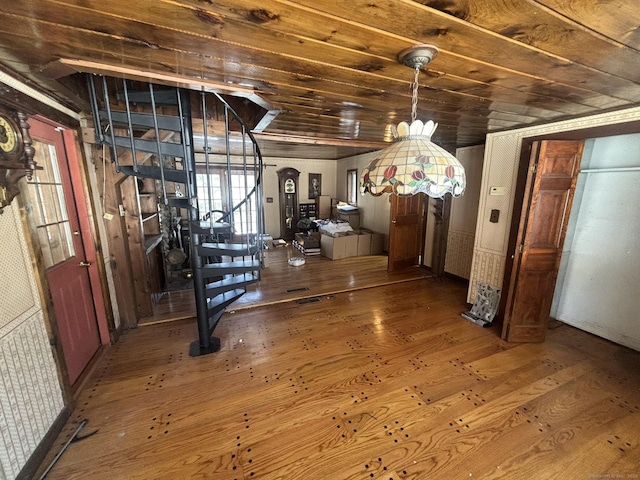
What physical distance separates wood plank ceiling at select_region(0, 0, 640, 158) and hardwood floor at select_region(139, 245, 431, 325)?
94.8 inches

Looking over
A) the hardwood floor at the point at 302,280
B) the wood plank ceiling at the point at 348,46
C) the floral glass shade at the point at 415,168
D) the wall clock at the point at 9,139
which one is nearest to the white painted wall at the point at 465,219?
the hardwood floor at the point at 302,280

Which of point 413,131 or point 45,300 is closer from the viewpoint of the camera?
point 413,131

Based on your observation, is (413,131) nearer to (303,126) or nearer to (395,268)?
(303,126)

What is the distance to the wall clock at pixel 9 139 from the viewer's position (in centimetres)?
133

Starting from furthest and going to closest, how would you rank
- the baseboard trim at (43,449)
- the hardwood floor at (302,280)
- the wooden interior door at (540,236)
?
the hardwood floor at (302,280) < the wooden interior door at (540,236) < the baseboard trim at (43,449)

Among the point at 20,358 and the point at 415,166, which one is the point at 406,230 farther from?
the point at 20,358

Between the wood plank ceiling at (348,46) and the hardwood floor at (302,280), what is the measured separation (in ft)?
7.90

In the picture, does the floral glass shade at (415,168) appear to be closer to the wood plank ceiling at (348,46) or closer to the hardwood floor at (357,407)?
the wood plank ceiling at (348,46)

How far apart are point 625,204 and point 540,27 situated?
256 cm

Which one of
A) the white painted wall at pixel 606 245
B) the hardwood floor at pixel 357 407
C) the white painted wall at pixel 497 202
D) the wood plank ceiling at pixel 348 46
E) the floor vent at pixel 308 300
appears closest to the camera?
the wood plank ceiling at pixel 348 46

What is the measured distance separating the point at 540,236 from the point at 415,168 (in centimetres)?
226

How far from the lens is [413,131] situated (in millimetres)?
1230

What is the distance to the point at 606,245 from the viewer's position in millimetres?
2674

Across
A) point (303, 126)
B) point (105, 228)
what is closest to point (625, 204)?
point (303, 126)
